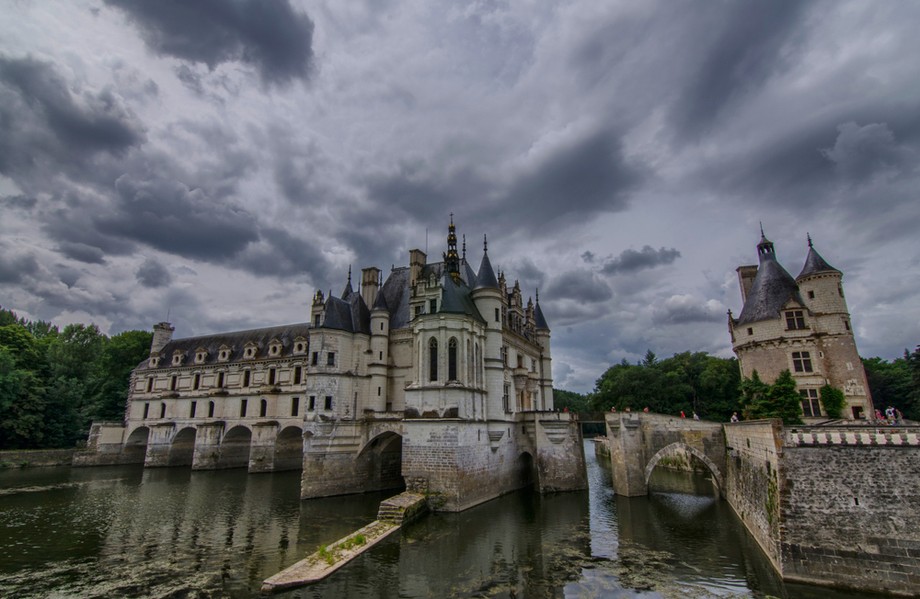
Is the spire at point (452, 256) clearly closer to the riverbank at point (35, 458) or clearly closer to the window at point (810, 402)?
the window at point (810, 402)

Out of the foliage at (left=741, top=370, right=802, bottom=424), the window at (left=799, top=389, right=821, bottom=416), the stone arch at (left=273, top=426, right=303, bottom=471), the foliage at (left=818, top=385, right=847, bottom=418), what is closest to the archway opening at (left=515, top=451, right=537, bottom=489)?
the foliage at (left=741, top=370, right=802, bottom=424)

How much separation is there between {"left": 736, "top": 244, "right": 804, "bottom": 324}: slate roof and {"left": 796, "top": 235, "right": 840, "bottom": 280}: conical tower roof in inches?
37.7

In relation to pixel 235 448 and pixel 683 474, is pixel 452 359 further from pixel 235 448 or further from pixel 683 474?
pixel 235 448

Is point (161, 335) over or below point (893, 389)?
over

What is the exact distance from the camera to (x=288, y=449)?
41719mm

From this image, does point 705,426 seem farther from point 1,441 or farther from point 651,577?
point 1,441

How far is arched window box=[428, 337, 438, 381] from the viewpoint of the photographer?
26.0 metres

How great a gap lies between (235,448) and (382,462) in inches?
822

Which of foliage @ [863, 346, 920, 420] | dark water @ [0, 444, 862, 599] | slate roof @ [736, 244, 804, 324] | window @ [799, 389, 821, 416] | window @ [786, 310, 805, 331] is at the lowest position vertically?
dark water @ [0, 444, 862, 599]

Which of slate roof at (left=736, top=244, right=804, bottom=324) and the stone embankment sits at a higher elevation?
slate roof at (left=736, top=244, right=804, bottom=324)

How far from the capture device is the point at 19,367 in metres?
48.8

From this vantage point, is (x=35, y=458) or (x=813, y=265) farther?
(x=35, y=458)

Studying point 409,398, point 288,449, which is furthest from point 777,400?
point 288,449

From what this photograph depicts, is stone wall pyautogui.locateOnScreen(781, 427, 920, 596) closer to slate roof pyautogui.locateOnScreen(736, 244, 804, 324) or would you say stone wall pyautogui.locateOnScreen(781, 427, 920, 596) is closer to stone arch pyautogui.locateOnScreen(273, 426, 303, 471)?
slate roof pyautogui.locateOnScreen(736, 244, 804, 324)
